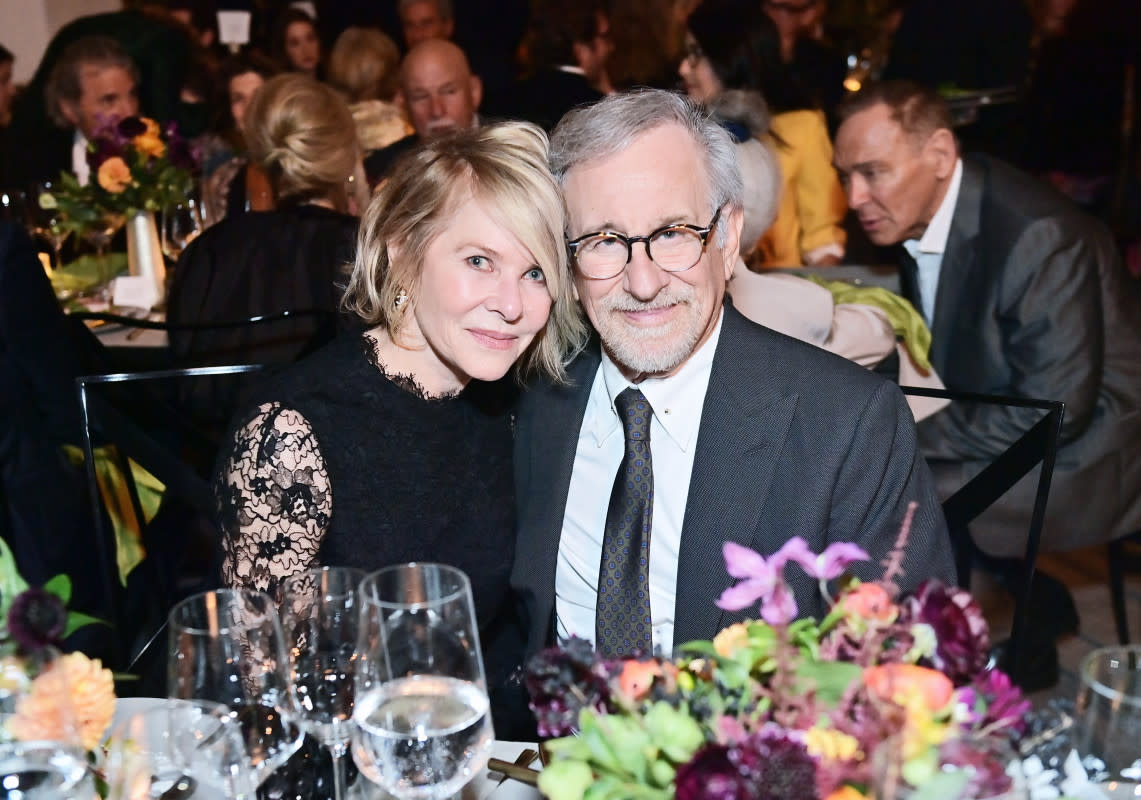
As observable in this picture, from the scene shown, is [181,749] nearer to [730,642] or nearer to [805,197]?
[730,642]

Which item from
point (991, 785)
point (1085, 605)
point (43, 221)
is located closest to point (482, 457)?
point (991, 785)

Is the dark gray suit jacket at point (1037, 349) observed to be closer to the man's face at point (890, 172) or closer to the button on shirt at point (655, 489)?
the man's face at point (890, 172)

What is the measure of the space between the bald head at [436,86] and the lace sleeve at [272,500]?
10.8ft

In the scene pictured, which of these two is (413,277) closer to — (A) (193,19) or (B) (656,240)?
(B) (656,240)

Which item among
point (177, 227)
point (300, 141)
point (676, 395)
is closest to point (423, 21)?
point (177, 227)

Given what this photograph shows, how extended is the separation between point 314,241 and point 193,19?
467 centimetres

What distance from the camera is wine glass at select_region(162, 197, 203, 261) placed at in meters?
3.95

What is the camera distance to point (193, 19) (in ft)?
23.9

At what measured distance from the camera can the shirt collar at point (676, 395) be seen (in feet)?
6.39

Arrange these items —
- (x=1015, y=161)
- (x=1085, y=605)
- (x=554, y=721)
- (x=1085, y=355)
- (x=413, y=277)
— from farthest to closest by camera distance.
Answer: (x=1015, y=161) < (x=1085, y=605) < (x=1085, y=355) < (x=413, y=277) < (x=554, y=721)

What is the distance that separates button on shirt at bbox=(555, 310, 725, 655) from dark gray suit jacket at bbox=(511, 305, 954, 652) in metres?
0.05

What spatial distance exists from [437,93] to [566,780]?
4.45 meters

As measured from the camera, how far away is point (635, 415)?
75.2 inches

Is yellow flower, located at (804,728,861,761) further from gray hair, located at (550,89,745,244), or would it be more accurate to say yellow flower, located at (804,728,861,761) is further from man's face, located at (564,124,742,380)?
gray hair, located at (550,89,745,244)
